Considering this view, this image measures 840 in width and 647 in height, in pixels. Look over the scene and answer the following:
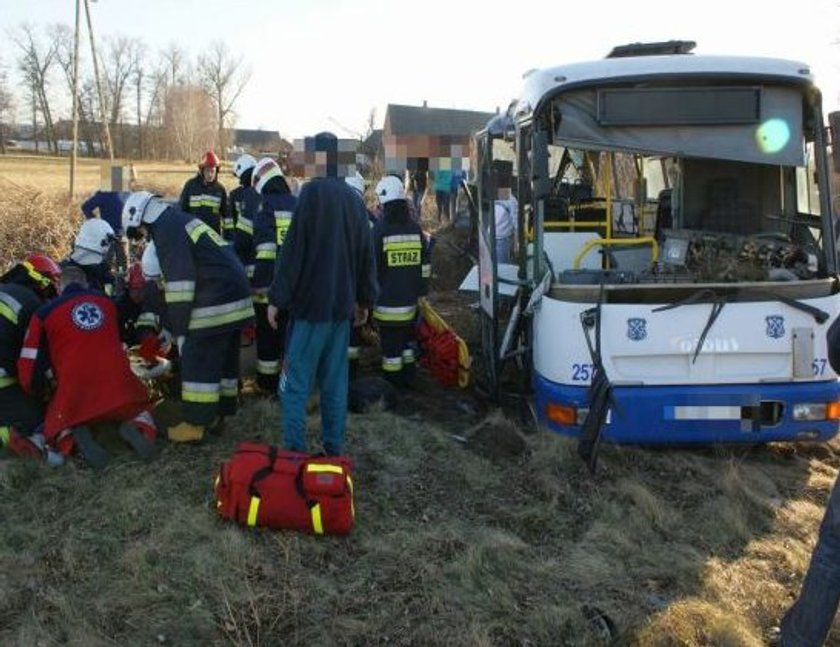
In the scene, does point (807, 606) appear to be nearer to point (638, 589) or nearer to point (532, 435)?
point (638, 589)

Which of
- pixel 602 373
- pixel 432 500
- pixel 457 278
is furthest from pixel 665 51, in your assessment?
pixel 457 278

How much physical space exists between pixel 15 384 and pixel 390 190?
122 inches

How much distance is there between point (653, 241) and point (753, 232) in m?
0.76

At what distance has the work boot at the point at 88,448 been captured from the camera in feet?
16.2

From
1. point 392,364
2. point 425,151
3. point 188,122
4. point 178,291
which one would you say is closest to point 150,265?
point 178,291

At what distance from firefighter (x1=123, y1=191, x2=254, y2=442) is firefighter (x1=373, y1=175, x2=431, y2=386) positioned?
168 centimetres

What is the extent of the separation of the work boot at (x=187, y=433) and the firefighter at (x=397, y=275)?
6.62ft

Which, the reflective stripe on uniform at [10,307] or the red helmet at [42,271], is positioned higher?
the red helmet at [42,271]

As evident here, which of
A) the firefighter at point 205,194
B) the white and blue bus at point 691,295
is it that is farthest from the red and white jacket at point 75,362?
the firefighter at point 205,194

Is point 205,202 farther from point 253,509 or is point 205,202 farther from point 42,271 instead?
point 253,509

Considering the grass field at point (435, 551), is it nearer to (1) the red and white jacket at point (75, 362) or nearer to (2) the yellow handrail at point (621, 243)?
(1) the red and white jacket at point (75, 362)

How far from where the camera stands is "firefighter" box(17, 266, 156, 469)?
4934 millimetres

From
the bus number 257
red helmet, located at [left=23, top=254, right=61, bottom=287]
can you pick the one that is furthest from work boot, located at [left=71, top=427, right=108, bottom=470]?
the bus number 257

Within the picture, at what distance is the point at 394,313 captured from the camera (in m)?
6.87
